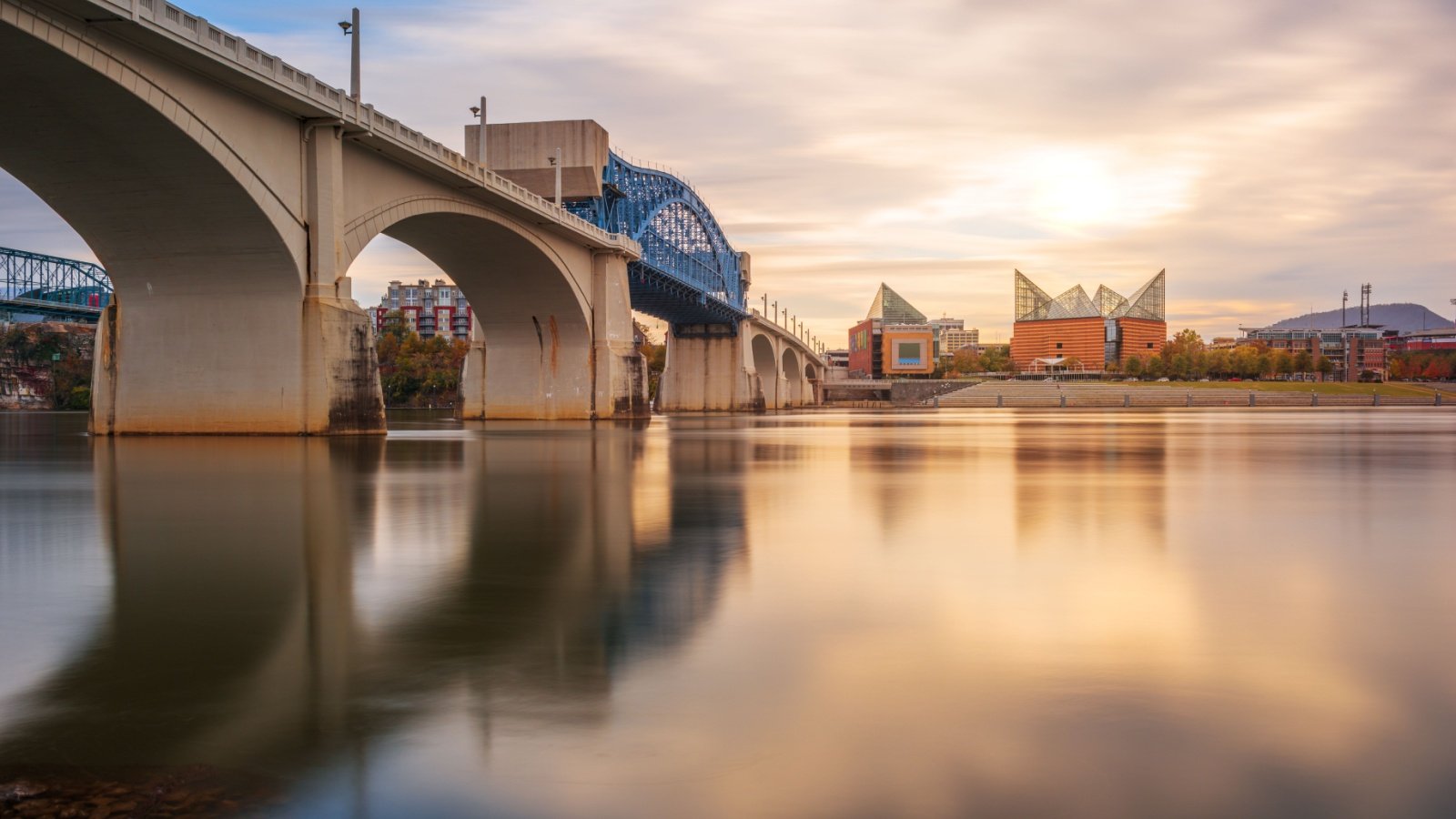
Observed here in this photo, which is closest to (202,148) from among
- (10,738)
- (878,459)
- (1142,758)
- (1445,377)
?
(878,459)

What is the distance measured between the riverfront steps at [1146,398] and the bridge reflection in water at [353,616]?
115997 millimetres

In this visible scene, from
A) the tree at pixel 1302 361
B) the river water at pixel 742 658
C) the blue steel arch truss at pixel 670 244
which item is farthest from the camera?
the tree at pixel 1302 361

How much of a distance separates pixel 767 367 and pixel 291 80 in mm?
114107

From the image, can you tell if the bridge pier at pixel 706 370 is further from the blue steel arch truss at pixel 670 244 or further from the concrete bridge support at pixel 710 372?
the blue steel arch truss at pixel 670 244

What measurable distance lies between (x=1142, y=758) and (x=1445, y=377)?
224m

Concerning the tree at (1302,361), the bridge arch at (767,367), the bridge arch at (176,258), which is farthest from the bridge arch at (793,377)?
the bridge arch at (176,258)

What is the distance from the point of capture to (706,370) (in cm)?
11650

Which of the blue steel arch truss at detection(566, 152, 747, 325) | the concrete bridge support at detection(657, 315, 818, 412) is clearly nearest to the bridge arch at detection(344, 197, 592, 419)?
the blue steel arch truss at detection(566, 152, 747, 325)

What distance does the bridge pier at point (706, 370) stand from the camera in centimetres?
11469

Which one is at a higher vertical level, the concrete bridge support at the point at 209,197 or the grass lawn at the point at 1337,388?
the concrete bridge support at the point at 209,197

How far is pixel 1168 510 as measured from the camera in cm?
1330

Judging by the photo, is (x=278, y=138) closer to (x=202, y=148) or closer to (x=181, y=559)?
(x=202, y=148)

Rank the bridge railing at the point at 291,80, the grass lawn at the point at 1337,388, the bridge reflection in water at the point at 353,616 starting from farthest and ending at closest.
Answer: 1. the grass lawn at the point at 1337,388
2. the bridge railing at the point at 291,80
3. the bridge reflection in water at the point at 353,616

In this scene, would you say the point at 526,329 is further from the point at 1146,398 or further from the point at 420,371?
the point at 1146,398
